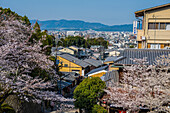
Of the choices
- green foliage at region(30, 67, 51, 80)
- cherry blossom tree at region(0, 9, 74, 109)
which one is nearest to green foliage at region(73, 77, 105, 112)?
green foliage at region(30, 67, 51, 80)

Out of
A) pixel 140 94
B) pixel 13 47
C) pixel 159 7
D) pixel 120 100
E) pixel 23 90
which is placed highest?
pixel 159 7

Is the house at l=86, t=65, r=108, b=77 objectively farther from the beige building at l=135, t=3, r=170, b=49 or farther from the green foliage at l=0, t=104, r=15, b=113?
the green foliage at l=0, t=104, r=15, b=113

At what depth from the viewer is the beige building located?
14055 millimetres

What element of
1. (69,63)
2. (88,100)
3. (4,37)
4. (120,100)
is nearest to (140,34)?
(88,100)

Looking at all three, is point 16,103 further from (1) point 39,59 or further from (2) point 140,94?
Result: (2) point 140,94

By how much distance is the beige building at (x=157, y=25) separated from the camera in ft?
46.1

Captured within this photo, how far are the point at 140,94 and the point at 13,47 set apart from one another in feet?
13.9

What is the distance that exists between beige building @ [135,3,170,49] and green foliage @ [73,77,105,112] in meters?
4.92

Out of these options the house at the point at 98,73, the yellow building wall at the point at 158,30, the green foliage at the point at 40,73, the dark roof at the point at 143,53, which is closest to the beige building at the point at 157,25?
the yellow building wall at the point at 158,30

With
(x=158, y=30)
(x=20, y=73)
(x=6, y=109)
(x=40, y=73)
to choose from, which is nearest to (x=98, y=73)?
(x=158, y=30)

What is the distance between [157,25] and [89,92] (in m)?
7.01

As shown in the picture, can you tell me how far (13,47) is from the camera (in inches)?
233

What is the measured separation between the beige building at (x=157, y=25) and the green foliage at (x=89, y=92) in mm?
4919

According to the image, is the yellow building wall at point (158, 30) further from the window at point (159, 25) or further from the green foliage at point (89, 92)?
the green foliage at point (89, 92)
